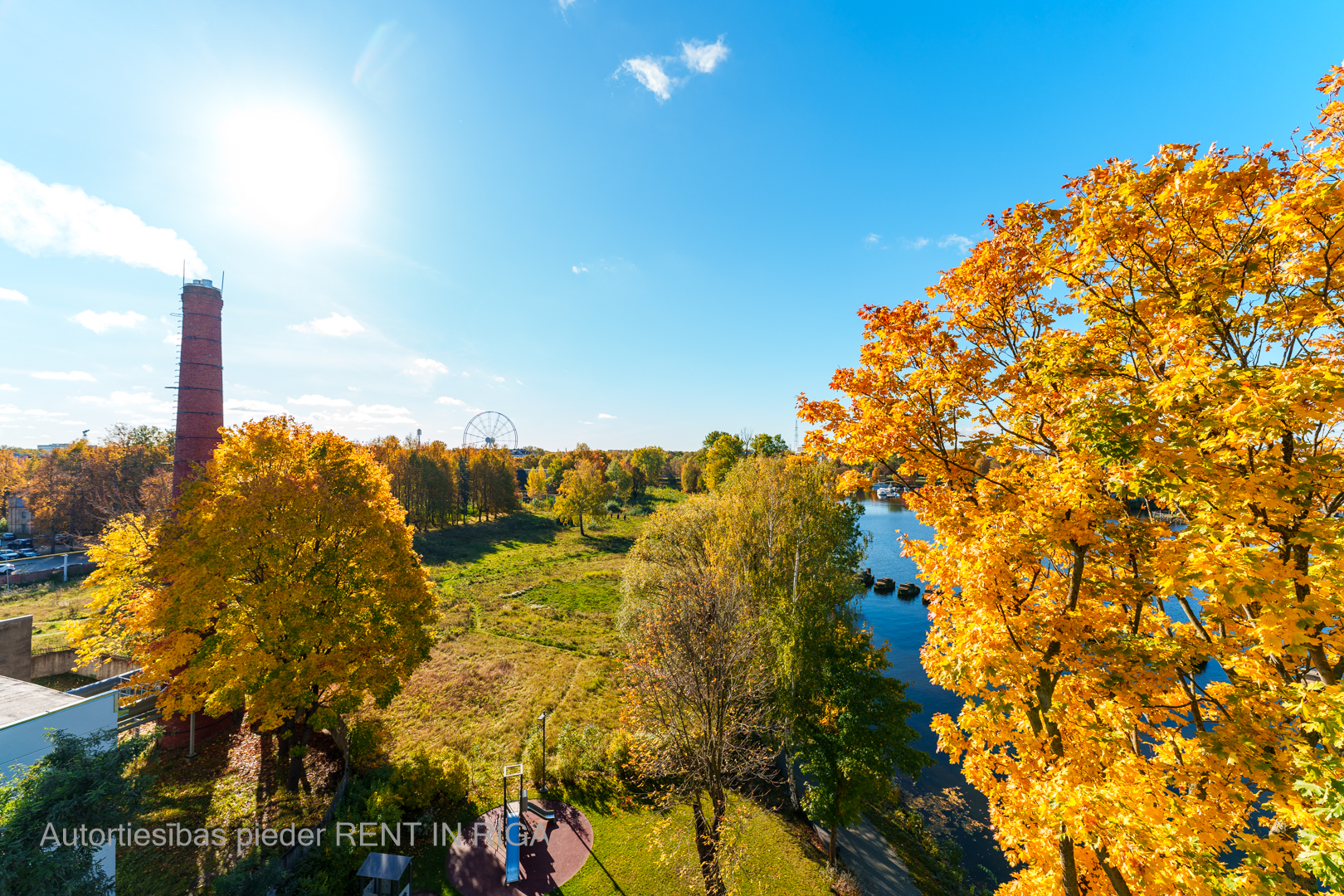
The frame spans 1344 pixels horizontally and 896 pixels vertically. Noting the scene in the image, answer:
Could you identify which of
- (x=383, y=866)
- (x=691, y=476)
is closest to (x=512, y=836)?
(x=383, y=866)

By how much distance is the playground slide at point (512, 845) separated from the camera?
39.2ft

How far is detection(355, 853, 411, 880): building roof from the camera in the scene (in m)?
11.0

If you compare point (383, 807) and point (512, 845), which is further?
point (383, 807)

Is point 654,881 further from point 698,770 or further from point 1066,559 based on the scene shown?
point 1066,559

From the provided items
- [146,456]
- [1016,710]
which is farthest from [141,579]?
[146,456]

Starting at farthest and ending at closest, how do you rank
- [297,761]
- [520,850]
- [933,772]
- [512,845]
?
1. [933,772]
2. [297,761]
3. [520,850]
4. [512,845]

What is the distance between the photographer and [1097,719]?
20.1 feet

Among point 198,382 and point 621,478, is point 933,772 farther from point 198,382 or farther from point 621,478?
point 621,478

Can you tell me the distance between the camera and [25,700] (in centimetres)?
1118

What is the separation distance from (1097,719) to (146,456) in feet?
246

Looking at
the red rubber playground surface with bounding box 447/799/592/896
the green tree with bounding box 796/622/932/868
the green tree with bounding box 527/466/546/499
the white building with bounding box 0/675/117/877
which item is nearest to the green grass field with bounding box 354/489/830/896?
the red rubber playground surface with bounding box 447/799/592/896

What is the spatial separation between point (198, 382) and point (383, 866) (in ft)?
55.8

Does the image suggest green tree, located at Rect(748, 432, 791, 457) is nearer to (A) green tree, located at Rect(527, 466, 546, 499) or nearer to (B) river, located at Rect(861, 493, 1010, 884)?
(B) river, located at Rect(861, 493, 1010, 884)

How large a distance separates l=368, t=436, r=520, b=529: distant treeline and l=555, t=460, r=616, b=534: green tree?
13.8 metres
